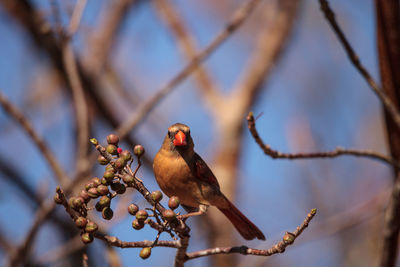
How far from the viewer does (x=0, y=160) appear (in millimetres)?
5000

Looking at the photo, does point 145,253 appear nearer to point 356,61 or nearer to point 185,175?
point 185,175

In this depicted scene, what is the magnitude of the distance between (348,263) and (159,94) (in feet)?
10.9

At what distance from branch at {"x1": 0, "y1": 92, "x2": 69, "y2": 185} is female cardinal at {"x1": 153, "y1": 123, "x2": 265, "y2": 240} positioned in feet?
5.51

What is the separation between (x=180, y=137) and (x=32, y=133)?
1.99 meters

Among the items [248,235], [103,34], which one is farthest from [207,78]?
[248,235]

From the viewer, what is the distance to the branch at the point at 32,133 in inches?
143

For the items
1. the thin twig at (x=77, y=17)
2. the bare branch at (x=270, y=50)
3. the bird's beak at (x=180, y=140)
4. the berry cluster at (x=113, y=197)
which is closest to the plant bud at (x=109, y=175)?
the berry cluster at (x=113, y=197)

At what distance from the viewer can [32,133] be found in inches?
150

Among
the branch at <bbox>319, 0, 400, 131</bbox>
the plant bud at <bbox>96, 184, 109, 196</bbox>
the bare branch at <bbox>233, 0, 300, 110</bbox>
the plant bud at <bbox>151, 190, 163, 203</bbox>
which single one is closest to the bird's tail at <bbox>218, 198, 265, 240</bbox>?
the branch at <bbox>319, 0, 400, 131</bbox>

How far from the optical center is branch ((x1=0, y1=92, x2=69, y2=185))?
3641 millimetres

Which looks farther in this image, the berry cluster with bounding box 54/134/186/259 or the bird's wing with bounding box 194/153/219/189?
the bird's wing with bounding box 194/153/219/189

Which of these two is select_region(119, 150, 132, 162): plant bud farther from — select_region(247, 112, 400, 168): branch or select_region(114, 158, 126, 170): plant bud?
select_region(247, 112, 400, 168): branch

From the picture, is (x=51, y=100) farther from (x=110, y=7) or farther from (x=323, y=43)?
(x=323, y=43)

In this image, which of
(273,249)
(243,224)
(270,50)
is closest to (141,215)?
(273,249)
